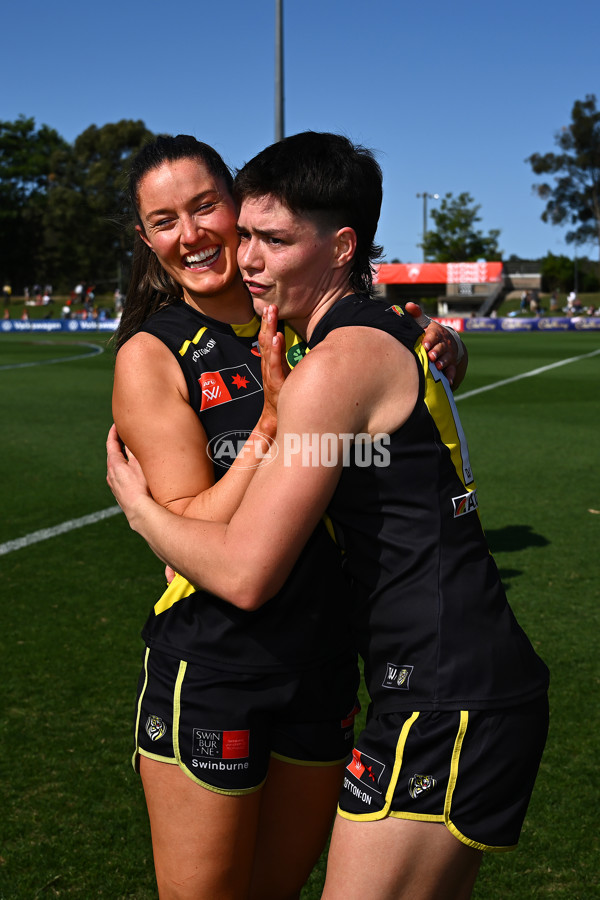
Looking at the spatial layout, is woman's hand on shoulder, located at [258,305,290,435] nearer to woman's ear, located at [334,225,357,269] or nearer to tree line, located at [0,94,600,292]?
woman's ear, located at [334,225,357,269]

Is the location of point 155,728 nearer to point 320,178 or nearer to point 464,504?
point 464,504

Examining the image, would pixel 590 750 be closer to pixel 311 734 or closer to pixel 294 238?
pixel 311 734

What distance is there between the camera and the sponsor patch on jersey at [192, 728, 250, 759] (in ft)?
6.77

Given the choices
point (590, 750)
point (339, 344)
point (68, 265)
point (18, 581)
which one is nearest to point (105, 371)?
point (18, 581)

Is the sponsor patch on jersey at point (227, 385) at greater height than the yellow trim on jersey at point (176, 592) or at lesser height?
greater

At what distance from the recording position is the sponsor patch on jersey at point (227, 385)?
7.30 feet

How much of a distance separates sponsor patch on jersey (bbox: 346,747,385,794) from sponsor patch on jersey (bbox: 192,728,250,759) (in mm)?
302

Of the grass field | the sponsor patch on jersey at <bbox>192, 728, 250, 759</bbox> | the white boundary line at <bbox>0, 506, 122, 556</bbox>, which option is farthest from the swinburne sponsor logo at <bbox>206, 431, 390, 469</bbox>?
the white boundary line at <bbox>0, 506, 122, 556</bbox>

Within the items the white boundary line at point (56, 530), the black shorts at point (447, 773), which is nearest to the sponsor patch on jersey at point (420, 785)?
the black shorts at point (447, 773)

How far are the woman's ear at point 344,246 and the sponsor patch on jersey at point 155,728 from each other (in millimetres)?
1162

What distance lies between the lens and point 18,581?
595 cm

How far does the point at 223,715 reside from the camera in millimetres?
2064

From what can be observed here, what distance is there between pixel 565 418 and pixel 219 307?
483 inches

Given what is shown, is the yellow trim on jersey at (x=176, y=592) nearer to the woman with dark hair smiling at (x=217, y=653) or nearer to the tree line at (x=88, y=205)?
the woman with dark hair smiling at (x=217, y=653)
